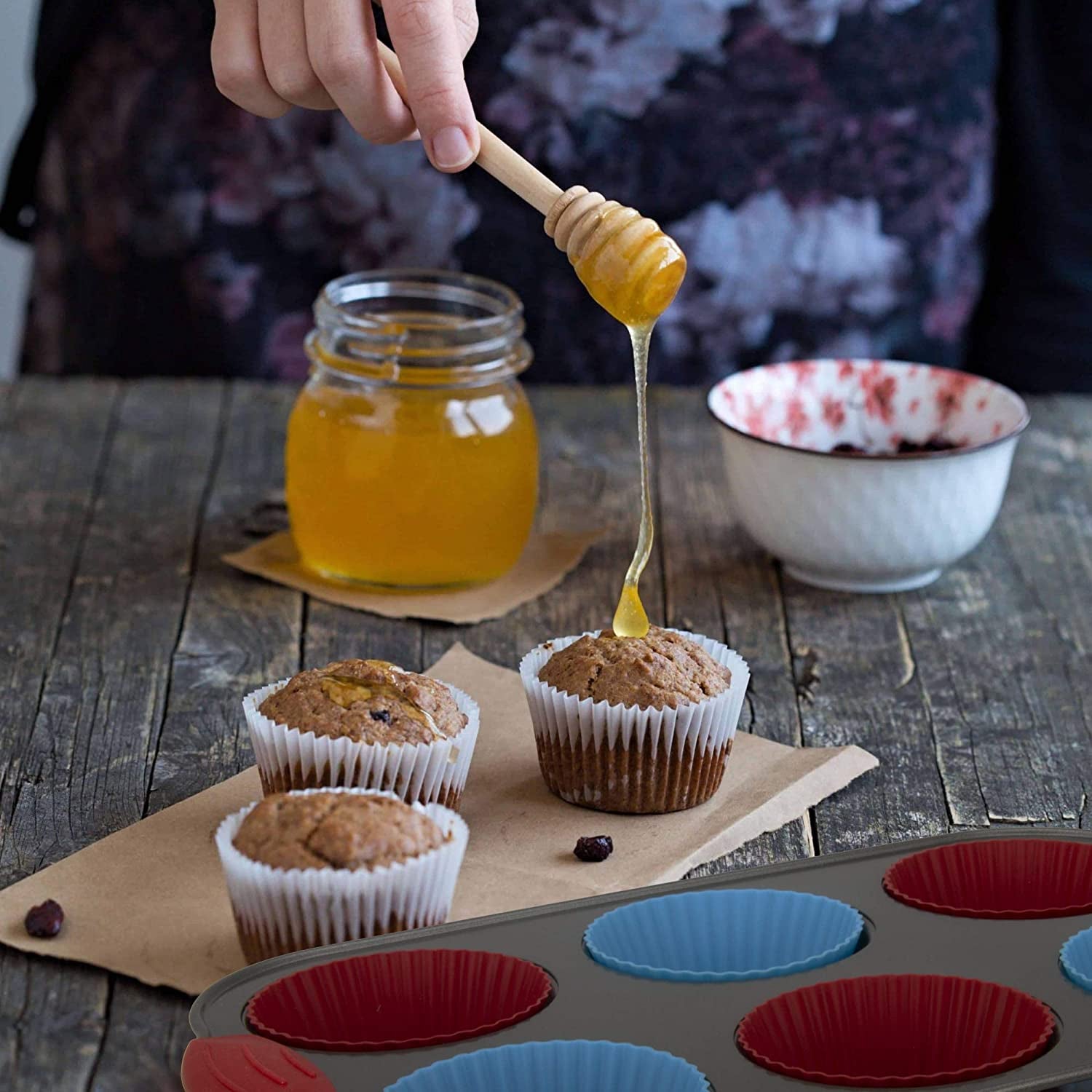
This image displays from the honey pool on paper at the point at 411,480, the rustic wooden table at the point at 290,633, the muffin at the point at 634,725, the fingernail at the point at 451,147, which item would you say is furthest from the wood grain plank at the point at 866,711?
the fingernail at the point at 451,147

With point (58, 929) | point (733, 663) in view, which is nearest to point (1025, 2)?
point (733, 663)

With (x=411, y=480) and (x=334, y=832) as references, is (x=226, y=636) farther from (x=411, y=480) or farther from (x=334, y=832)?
(x=334, y=832)

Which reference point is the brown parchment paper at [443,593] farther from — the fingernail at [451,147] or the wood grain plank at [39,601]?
the fingernail at [451,147]

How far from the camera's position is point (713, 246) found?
7.70 ft

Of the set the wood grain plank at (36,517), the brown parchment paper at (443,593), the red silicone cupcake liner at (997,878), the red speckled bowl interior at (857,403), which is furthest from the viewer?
the red speckled bowl interior at (857,403)

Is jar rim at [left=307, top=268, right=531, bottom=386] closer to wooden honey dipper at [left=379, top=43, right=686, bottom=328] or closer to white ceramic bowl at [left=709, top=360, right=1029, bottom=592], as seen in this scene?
white ceramic bowl at [left=709, top=360, right=1029, bottom=592]

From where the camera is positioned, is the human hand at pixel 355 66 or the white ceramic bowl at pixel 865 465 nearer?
the human hand at pixel 355 66

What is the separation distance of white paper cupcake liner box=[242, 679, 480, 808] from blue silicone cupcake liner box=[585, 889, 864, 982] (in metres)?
0.21

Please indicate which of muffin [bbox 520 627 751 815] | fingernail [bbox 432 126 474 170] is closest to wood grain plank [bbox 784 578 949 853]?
muffin [bbox 520 627 751 815]

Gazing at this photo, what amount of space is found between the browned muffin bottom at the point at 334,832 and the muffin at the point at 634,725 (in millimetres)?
246

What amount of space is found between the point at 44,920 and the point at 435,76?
730 mm

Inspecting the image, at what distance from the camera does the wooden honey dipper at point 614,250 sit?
1.28m

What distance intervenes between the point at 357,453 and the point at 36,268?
4.04 ft

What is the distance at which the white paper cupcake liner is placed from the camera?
121 centimetres
